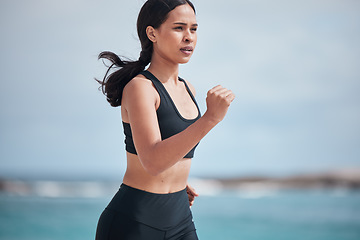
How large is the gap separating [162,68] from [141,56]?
0.41 feet

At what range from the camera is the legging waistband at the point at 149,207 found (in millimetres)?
1699

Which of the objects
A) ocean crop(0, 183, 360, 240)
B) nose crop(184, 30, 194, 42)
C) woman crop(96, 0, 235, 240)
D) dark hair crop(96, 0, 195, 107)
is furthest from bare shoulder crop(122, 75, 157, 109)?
ocean crop(0, 183, 360, 240)

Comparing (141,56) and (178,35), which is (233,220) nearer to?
(141,56)

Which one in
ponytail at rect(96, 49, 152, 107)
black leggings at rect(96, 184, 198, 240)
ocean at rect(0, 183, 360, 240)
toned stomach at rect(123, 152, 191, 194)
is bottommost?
black leggings at rect(96, 184, 198, 240)

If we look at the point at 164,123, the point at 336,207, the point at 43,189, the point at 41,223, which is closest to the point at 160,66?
the point at 164,123

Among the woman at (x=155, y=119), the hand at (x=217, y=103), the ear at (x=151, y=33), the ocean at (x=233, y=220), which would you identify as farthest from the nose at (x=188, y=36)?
the ocean at (x=233, y=220)

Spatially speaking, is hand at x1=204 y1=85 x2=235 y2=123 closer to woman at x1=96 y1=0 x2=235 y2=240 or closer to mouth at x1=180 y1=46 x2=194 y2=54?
woman at x1=96 y1=0 x2=235 y2=240

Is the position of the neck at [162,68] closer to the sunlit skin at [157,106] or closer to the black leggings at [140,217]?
the sunlit skin at [157,106]

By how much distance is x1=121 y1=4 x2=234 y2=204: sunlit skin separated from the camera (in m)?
1.49

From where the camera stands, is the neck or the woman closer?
the woman

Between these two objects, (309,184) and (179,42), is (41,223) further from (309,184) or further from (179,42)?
(309,184)

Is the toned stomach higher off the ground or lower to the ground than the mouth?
lower

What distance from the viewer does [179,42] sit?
5.67 feet

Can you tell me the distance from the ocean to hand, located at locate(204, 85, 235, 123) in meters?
5.88
